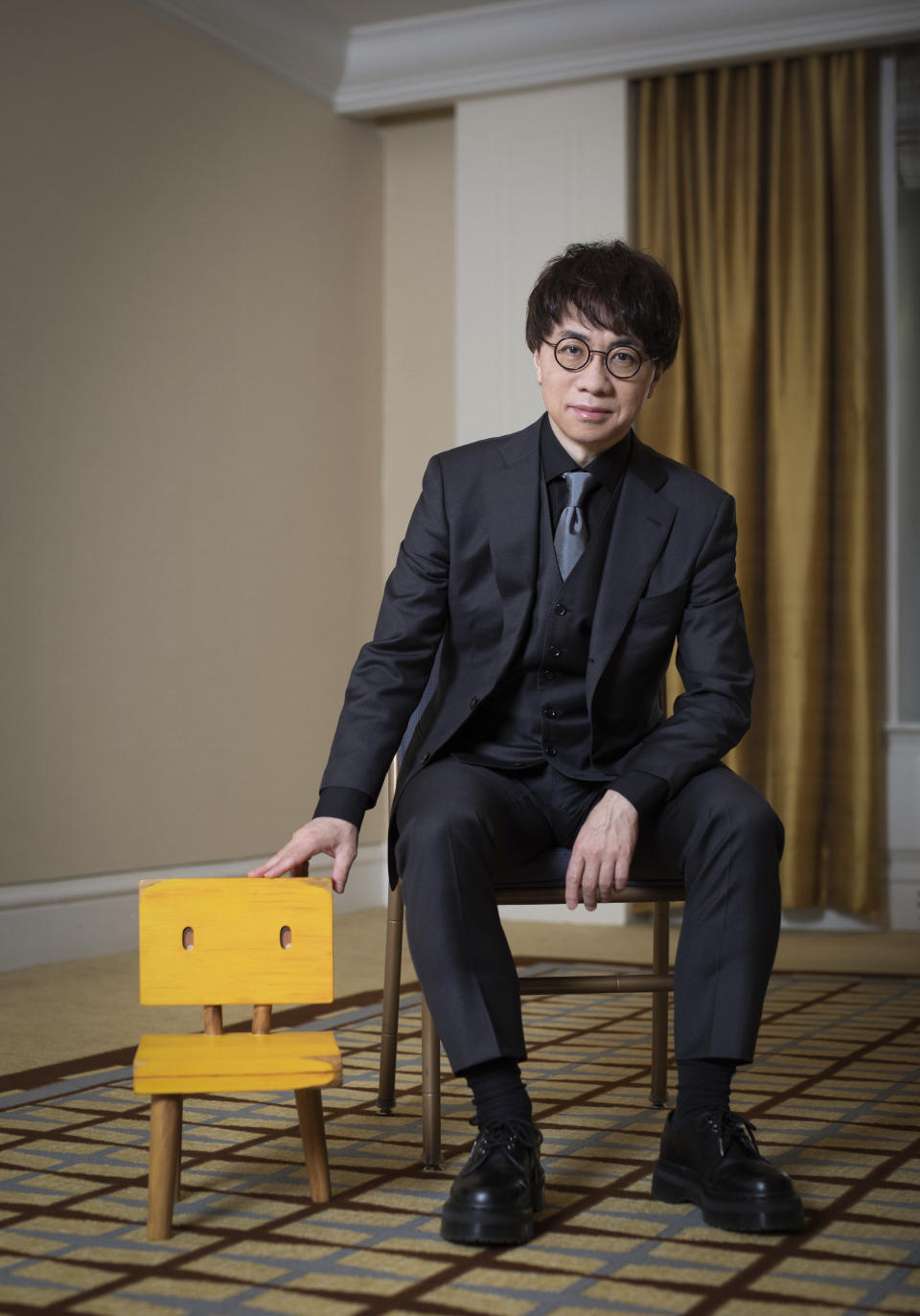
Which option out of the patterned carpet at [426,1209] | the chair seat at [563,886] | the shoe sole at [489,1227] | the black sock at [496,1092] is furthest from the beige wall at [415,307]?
the shoe sole at [489,1227]

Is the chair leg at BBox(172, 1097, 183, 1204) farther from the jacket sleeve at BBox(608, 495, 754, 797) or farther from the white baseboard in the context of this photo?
the white baseboard

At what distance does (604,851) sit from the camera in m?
1.63

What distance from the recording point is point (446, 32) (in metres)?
4.63

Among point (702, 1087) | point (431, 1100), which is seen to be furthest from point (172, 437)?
point (702, 1087)

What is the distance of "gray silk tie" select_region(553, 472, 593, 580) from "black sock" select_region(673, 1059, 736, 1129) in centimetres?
63

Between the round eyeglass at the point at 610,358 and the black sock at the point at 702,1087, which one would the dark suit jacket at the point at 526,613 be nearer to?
the round eyeglass at the point at 610,358

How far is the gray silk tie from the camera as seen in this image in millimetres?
1876

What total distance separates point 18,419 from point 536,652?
2174mm

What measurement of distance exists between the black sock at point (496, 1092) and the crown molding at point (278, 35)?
3.39m

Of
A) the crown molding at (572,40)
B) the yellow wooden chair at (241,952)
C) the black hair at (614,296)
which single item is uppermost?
the crown molding at (572,40)

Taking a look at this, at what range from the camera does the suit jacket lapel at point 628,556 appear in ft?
5.93

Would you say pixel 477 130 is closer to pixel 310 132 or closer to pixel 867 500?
pixel 310 132

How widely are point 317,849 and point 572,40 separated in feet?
11.6

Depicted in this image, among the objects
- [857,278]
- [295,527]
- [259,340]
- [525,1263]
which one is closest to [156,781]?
[295,527]
